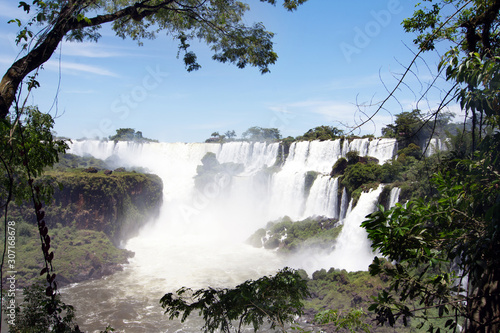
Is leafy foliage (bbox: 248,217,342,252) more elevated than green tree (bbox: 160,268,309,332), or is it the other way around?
green tree (bbox: 160,268,309,332)

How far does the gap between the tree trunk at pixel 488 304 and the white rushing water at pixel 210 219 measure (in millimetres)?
3990

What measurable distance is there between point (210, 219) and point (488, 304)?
101 ft

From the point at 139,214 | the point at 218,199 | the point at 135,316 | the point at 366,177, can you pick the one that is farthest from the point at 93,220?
the point at 366,177

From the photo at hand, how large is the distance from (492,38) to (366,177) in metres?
17.2

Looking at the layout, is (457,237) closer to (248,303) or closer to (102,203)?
(248,303)

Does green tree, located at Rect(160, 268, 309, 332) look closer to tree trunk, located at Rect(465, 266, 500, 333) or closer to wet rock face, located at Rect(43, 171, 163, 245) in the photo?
tree trunk, located at Rect(465, 266, 500, 333)

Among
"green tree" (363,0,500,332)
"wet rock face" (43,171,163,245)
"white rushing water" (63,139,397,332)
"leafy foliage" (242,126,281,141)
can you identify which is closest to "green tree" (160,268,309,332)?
"green tree" (363,0,500,332)

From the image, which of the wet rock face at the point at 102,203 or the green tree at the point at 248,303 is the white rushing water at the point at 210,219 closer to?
the wet rock face at the point at 102,203

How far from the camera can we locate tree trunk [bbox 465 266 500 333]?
230cm

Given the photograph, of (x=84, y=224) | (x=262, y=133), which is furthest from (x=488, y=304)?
(x=262, y=133)

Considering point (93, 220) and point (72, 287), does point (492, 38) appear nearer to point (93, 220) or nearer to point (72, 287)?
point (72, 287)

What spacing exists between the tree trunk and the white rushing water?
3990 millimetres

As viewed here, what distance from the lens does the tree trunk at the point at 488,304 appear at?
2299mm

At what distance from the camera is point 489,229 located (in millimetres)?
2160
